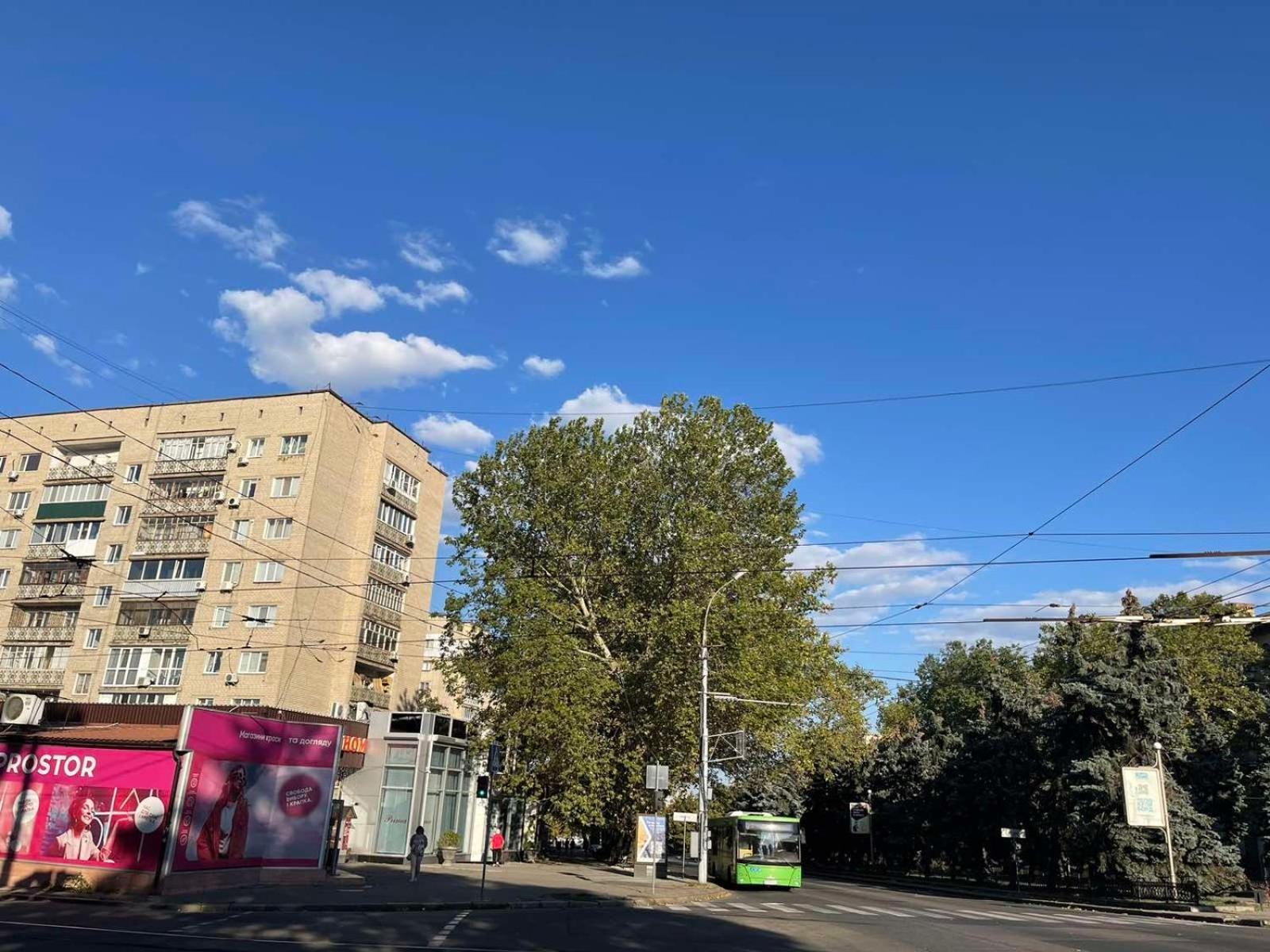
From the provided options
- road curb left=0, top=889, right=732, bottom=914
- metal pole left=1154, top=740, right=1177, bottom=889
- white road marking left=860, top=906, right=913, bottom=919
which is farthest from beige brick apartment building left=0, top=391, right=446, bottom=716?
metal pole left=1154, top=740, right=1177, bottom=889

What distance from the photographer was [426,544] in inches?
2173

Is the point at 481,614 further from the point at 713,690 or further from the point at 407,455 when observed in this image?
the point at 407,455

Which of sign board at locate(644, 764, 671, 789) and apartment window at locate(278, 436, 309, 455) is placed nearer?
sign board at locate(644, 764, 671, 789)

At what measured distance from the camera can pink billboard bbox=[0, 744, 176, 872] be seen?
18766 millimetres

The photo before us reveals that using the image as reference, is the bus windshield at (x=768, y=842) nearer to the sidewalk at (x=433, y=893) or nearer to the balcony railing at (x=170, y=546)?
the sidewalk at (x=433, y=893)

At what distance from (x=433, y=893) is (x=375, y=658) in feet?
94.5

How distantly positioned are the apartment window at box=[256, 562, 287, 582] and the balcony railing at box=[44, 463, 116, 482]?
498 inches

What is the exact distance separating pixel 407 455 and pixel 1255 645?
2028 inches

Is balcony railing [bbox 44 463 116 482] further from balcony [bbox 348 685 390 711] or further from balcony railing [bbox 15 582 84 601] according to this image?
balcony [bbox 348 685 390 711]

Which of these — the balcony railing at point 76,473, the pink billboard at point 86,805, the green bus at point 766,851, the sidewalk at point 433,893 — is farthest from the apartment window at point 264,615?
the green bus at point 766,851

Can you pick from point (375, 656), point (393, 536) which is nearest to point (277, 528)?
point (393, 536)

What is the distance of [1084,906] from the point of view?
1166 inches

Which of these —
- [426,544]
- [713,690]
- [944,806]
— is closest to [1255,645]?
[944,806]

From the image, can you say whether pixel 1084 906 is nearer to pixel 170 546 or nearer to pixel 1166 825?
pixel 1166 825
